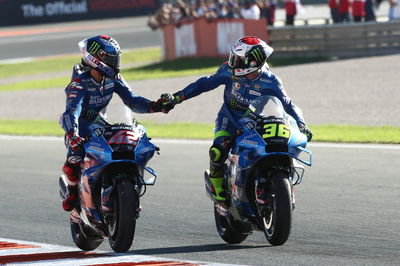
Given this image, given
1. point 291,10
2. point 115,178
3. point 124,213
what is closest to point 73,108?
point 115,178

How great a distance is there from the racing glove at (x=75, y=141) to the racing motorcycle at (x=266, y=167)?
50.9 inches

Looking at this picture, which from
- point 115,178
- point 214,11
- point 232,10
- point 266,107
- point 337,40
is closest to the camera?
point 115,178

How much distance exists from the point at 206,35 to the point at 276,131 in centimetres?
2286

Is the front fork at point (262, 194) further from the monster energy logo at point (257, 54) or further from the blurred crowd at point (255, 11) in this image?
the blurred crowd at point (255, 11)

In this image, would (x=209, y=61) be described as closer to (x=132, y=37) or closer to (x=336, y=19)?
(x=336, y=19)

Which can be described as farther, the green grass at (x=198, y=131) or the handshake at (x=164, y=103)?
the green grass at (x=198, y=131)

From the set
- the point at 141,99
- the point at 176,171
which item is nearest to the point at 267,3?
the point at 176,171

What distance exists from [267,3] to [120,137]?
77.7 feet

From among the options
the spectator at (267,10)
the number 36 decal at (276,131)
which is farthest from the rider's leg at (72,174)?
the spectator at (267,10)

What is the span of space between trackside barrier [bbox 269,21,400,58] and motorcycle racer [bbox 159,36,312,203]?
19.0 meters

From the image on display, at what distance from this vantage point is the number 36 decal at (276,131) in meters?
Answer: 8.05

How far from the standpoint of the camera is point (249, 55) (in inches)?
336

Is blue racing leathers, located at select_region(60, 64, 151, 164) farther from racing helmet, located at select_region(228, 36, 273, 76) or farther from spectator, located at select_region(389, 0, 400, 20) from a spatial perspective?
spectator, located at select_region(389, 0, 400, 20)

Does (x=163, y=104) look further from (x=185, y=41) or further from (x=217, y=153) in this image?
(x=185, y=41)
